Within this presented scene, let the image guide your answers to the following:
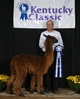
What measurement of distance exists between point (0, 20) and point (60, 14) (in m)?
1.21

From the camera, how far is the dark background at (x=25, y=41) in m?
5.43

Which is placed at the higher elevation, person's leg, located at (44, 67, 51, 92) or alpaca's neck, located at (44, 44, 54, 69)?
alpaca's neck, located at (44, 44, 54, 69)

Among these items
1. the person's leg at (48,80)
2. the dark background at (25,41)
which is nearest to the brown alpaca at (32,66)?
the person's leg at (48,80)

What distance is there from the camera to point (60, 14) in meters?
5.39

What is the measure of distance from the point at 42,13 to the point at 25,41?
658 mm

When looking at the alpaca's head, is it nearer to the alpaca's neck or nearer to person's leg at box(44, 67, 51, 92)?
the alpaca's neck

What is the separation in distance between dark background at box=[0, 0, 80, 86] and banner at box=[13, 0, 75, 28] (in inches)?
4.3

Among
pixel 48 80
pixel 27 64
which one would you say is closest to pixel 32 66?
pixel 27 64

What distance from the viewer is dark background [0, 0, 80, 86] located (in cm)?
543

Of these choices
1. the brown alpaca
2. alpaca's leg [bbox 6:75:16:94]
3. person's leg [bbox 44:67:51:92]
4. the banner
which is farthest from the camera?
the banner

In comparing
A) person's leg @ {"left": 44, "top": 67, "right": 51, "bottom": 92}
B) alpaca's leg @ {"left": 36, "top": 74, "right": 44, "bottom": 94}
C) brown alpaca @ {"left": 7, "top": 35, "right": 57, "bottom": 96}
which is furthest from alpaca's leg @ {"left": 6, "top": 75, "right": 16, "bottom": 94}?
person's leg @ {"left": 44, "top": 67, "right": 51, "bottom": 92}

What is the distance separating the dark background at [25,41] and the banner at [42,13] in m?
0.11

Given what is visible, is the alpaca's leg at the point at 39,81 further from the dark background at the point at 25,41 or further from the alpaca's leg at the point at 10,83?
the dark background at the point at 25,41

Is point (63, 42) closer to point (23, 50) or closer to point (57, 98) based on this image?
point (23, 50)
